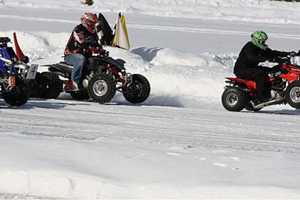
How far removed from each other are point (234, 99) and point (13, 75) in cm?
390

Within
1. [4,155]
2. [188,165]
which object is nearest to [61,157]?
[4,155]

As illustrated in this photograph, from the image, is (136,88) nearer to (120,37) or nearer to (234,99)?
(234,99)

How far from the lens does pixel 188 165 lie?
686cm

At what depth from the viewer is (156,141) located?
883 cm

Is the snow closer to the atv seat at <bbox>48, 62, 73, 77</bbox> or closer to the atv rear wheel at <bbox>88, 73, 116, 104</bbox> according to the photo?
the atv rear wheel at <bbox>88, 73, 116, 104</bbox>

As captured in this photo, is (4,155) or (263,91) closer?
(4,155)

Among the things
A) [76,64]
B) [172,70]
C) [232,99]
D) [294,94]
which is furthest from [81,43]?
[294,94]

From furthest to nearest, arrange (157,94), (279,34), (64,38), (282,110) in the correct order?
1. (279,34)
2. (64,38)
3. (157,94)
4. (282,110)

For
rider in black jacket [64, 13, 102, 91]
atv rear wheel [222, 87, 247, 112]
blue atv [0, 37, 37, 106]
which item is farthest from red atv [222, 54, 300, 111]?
blue atv [0, 37, 37, 106]

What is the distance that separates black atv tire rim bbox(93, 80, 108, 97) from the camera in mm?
13008

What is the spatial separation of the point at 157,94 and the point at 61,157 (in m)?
8.33

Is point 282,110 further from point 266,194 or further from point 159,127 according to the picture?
point 266,194

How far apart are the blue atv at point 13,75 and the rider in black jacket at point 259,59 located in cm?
370

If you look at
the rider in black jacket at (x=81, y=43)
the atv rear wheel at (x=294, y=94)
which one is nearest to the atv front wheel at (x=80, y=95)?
the rider in black jacket at (x=81, y=43)
